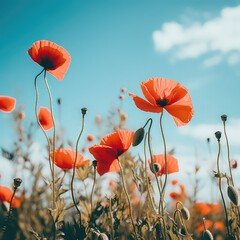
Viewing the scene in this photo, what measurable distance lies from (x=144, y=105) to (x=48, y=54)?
2.03 feet

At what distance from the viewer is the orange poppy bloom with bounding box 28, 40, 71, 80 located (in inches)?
68.9

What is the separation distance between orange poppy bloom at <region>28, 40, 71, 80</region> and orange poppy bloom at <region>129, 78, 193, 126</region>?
486mm

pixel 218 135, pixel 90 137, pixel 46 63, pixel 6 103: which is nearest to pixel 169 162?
pixel 218 135

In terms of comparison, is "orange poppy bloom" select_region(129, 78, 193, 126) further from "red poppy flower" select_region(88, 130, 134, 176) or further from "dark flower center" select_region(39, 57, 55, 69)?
"dark flower center" select_region(39, 57, 55, 69)

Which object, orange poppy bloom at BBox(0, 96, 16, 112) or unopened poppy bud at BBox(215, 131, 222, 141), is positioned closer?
unopened poppy bud at BBox(215, 131, 222, 141)

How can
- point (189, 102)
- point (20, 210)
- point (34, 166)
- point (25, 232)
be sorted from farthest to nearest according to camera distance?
point (20, 210) → point (34, 166) → point (25, 232) → point (189, 102)

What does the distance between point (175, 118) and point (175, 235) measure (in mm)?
585

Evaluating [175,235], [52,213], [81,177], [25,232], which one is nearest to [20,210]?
[25,232]

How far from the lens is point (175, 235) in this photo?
1.51 m

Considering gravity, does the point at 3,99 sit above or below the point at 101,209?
above

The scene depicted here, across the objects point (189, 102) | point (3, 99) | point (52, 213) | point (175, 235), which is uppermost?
point (3, 99)

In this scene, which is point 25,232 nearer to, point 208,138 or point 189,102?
point 208,138

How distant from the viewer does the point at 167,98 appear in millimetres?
1626

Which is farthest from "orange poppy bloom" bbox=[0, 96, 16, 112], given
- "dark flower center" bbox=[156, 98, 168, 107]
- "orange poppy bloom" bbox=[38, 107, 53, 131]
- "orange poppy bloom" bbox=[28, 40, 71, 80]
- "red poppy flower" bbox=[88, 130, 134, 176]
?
"dark flower center" bbox=[156, 98, 168, 107]
